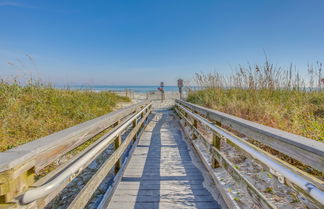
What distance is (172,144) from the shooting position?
3881 mm

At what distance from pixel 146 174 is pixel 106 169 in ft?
2.96

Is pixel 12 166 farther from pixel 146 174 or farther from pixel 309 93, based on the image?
pixel 309 93

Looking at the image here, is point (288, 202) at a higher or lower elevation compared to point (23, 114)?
lower

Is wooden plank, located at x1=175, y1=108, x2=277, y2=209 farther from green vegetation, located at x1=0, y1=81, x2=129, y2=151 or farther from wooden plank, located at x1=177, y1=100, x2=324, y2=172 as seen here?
green vegetation, located at x1=0, y1=81, x2=129, y2=151

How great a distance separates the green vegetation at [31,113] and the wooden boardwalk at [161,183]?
2379 mm

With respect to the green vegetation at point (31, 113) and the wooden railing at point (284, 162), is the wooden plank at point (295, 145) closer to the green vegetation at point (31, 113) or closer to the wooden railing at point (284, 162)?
the wooden railing at point (284, 162)

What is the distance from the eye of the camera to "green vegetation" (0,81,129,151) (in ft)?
11.6

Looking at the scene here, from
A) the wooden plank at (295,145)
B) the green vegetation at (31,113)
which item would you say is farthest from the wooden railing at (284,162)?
the green vegetation at (31,113)

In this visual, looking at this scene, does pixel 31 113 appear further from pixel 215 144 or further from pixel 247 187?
pixel 247 187

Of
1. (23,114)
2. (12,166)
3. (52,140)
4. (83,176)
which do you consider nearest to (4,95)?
(23,114)

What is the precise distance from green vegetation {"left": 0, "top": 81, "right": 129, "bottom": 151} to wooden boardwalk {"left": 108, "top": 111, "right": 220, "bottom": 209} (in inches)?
93.7

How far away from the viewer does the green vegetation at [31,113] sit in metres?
3.54

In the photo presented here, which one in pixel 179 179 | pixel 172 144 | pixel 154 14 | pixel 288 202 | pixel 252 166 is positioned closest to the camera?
Result: pixel 288 202

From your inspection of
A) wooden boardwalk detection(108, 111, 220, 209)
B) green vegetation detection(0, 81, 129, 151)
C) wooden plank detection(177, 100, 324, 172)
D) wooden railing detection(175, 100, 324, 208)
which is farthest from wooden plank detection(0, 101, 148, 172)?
green vegetation detection(0, 81, 129, 151)
